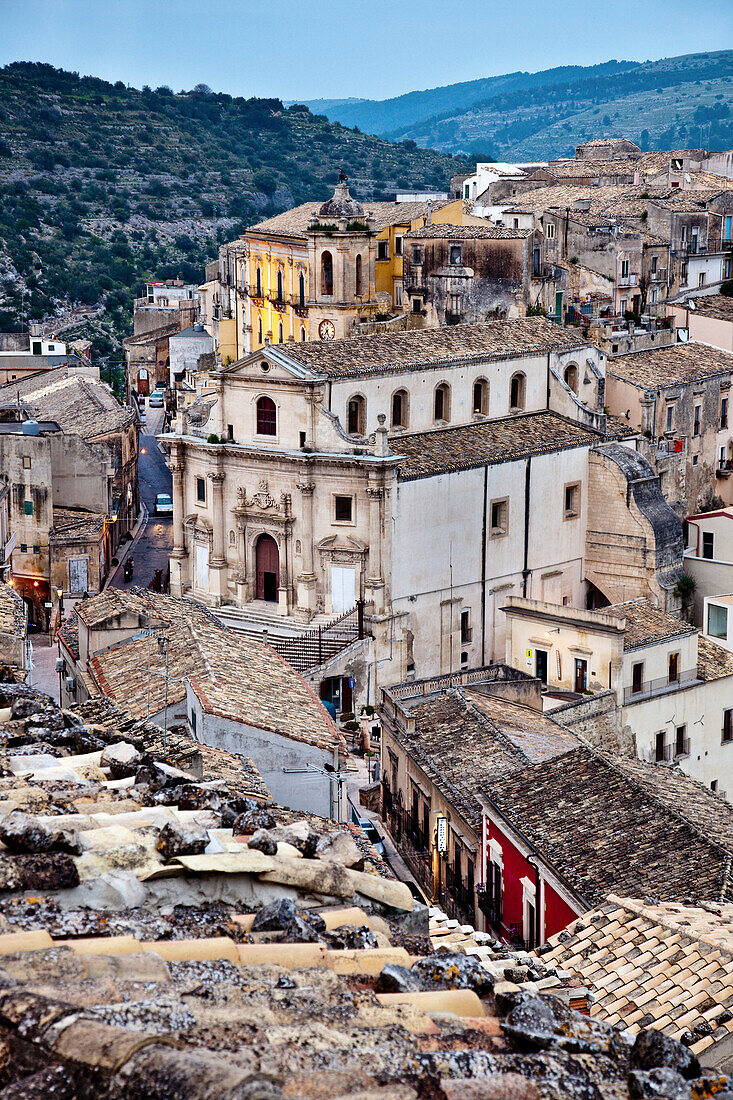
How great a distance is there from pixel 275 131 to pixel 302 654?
15779 cm

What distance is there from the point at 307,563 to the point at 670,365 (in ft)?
62.9

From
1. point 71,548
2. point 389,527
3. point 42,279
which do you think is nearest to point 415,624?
point 389,527

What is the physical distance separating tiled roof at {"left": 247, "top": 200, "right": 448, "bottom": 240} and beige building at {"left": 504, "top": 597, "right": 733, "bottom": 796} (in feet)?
102

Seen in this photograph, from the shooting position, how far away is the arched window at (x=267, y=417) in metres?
46.2

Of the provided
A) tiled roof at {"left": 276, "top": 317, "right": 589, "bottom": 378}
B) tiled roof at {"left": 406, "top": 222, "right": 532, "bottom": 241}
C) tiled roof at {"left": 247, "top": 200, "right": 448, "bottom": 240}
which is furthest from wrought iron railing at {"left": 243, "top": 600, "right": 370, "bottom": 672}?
tiled roof at {"left": 247, "top": 200, "right": 448, "bottom": 240}

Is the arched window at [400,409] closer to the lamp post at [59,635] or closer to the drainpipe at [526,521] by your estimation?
the drainpipe at [526,521]

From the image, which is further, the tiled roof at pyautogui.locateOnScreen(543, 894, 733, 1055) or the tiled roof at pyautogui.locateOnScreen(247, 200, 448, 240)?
the tiled roof at pyautogui.locateOnScreen(247, 200, 448, 240)

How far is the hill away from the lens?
120 meters

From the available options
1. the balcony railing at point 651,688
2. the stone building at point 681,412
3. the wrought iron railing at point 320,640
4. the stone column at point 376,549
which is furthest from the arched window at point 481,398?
the balcony railing at point 651,688

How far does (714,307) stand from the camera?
221 feet

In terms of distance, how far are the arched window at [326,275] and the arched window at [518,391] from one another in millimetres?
17219

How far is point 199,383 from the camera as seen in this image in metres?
73.6

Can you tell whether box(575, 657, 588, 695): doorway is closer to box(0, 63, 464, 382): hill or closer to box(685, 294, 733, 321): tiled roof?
box(685, 294, 733, 321): tiled roof

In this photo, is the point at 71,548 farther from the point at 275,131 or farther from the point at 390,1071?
the point at 275,131
